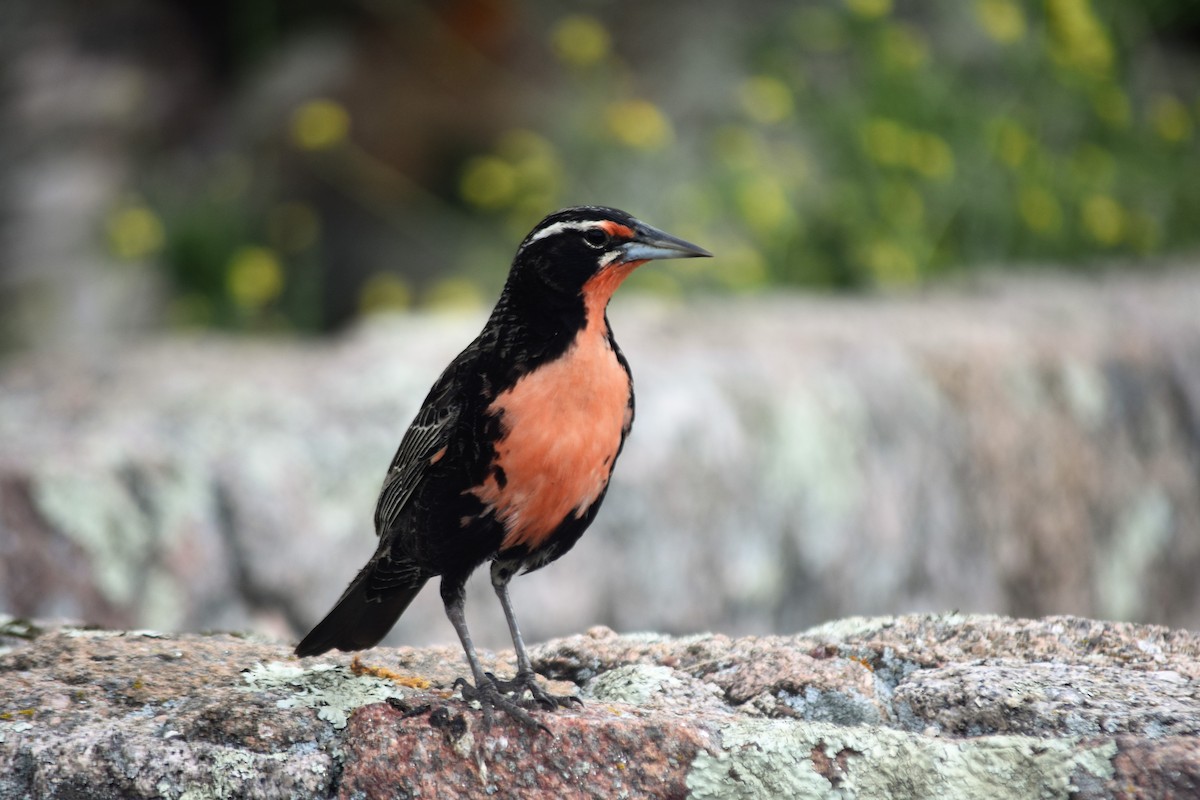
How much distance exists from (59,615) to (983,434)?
13.3 feet

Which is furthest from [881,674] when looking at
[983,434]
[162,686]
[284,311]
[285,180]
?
[285,180]

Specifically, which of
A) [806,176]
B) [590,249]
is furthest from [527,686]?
[806,176]

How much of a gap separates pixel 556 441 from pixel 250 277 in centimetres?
615

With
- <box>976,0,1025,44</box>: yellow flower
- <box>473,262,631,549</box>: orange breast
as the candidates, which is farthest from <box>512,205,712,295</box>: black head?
<box>976,0,1025,44</box>: yellow flower

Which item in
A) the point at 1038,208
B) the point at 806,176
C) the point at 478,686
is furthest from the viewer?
the point at 806,176

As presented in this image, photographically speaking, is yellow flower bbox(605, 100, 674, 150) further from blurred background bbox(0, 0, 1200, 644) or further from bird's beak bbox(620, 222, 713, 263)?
bird's beak bbox(620, 222, 713, 263)

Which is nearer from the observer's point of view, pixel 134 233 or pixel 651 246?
pixel 651 246

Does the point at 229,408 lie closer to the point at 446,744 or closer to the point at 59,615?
the point at 59,615

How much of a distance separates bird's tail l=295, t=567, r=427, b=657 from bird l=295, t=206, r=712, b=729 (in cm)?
21

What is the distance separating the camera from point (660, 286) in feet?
28.6

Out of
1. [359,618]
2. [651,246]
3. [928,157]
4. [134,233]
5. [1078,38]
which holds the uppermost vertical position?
[1078,38]

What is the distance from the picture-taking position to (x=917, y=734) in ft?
8.89

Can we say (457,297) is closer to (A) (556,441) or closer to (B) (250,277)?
(B) (250,277)

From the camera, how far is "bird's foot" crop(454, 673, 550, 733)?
2737 mm
